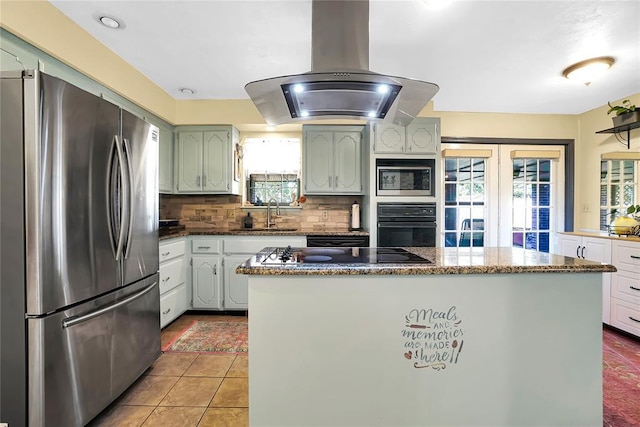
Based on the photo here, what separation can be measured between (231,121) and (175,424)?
3.02 metres

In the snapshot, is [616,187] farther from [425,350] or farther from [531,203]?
[425,350]

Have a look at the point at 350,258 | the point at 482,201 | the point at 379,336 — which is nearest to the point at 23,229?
the point at 350,258

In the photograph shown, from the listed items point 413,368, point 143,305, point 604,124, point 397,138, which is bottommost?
point 413,368

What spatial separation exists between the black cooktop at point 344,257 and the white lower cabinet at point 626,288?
95.5 inches

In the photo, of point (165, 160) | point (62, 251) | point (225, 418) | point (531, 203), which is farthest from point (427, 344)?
point (531, 203)

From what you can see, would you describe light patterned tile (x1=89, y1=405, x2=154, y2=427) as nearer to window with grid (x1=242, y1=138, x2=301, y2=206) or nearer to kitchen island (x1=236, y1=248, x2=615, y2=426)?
kitchen island (x1=236, y1=248, x2=615, y2=426)

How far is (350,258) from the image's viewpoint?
1787 mm

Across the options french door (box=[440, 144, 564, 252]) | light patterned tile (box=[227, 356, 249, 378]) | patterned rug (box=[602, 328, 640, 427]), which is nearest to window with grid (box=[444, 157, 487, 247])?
french door (box=[440, 144, 564, 252])

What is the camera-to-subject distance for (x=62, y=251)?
148cm

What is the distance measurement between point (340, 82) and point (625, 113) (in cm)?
348

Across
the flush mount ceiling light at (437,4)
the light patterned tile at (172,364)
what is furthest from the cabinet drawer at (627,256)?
the light patterned tile at (172,364)

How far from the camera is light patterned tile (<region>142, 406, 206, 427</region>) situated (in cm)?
178

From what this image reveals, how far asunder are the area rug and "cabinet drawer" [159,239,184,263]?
0.75 meters

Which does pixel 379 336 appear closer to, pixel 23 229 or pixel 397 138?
pixel 23 229
